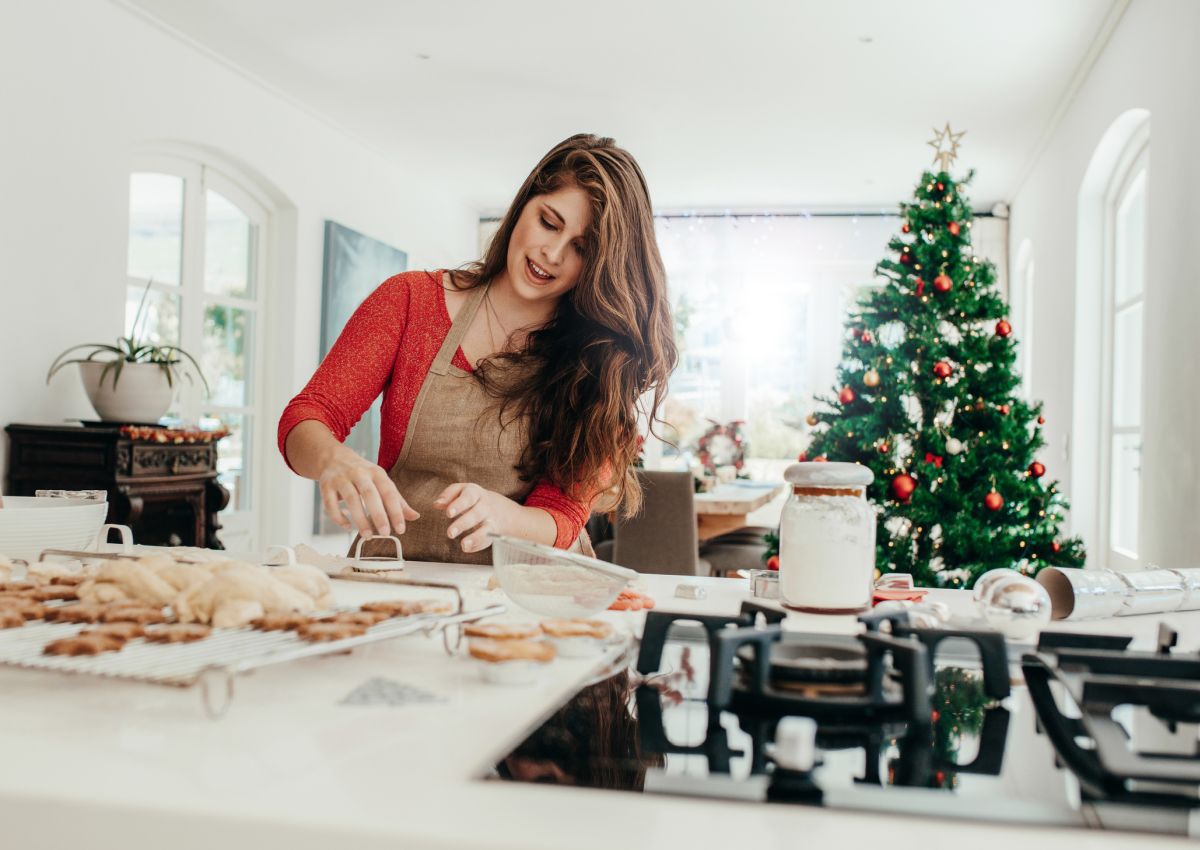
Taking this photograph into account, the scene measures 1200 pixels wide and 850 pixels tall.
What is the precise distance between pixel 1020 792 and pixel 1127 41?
4450 millimetres

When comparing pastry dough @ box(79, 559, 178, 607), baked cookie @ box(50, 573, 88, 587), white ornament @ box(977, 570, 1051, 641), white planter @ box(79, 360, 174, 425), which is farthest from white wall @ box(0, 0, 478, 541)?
white ornament @ box(977, 570, 1051, 641)

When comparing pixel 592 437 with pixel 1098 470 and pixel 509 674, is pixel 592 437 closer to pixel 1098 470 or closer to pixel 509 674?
pixel 509 674

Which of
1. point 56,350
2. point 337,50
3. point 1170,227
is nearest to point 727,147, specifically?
point 337,50

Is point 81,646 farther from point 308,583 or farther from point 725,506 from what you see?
point 725,506

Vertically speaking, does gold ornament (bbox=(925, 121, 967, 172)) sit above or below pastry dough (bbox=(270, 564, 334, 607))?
above

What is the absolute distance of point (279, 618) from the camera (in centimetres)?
72

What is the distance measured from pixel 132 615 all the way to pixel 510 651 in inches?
10.7

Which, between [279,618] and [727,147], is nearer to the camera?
[279,618]

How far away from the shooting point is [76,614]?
741mm

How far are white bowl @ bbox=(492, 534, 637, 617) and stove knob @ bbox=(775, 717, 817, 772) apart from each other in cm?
32

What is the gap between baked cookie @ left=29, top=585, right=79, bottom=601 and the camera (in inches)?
31.9

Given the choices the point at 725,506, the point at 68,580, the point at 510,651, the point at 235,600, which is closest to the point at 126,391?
the point at 725,506

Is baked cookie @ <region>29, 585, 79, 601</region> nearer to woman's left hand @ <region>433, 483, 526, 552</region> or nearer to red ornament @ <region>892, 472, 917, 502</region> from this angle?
woman's left hand @ <region>433, 483, 526, 552</region>

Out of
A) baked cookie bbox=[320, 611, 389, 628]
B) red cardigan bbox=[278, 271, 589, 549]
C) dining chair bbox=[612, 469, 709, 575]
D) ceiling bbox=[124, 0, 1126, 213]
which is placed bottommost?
dining chair bbox=[612, 469, 709, 575]
